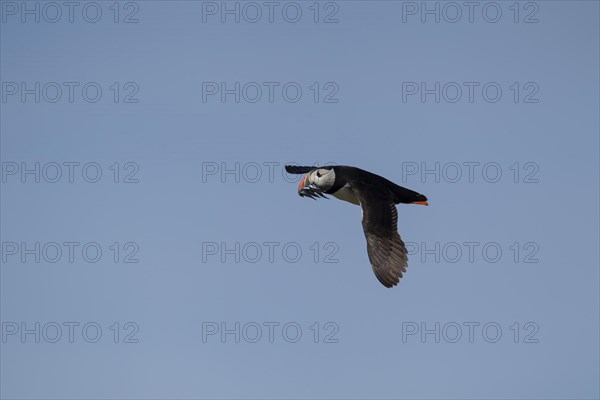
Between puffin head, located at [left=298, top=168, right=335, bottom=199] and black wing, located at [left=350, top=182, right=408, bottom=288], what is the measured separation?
0.85m

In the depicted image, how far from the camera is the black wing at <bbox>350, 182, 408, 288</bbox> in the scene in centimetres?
1816

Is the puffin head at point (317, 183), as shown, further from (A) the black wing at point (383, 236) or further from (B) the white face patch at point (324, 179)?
(A) the black wing at point (383, 236)

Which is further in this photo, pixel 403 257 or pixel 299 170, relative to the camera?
pixel 299 170

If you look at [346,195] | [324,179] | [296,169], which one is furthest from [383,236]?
[296,169]

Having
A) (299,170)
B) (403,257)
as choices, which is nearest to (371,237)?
(403,257)

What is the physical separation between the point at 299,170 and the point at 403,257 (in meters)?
4.67

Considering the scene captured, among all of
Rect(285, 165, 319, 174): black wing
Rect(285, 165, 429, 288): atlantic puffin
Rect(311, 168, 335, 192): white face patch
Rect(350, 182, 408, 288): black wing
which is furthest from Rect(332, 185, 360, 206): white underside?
Rect(285, 165, 319, 174): black wing

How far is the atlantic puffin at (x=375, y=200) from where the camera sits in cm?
1830

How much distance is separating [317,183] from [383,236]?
2.26 metres

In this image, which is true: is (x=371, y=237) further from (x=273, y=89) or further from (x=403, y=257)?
(x=273, y=89)

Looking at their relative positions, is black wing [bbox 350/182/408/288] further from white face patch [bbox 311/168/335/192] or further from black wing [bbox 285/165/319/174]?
black wing [bbox 285/165/319/174]

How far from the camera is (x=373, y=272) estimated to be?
18.2 meters

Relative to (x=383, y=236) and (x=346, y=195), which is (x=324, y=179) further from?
(x=383, y=236)

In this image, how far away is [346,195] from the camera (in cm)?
2023
